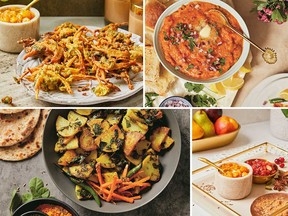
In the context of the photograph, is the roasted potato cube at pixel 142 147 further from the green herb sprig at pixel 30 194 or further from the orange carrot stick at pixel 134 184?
the green herb sprig at pixel 30 194

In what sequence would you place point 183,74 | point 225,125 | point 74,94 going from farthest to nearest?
point 225,125 → point 183,74 → point 74,94

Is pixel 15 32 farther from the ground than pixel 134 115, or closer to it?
farther from the ground

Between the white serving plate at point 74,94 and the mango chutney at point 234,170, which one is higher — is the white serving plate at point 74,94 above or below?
above

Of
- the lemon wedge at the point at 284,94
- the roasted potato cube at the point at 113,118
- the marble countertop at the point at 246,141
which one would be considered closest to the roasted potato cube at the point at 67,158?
the roasted potato cube at the point at 113,118

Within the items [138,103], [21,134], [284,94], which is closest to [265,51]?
[284,94]

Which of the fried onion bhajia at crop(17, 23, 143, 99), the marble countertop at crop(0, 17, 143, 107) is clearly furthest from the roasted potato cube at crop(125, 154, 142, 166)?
the fried onion bhajia at crop(17, 23, 143, 99)

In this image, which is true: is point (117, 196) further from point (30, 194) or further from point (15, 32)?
point (15, 32)

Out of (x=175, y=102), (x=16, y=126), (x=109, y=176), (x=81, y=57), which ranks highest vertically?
(x=81, y=57)
